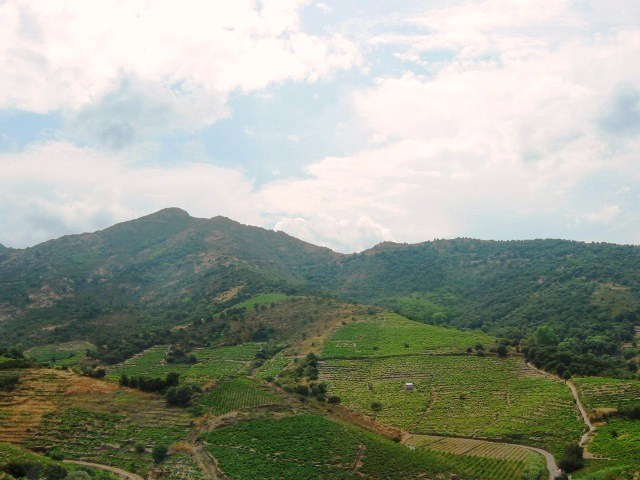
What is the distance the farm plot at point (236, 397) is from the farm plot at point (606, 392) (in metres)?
44.7

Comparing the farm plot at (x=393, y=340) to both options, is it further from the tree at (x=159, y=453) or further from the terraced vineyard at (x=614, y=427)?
the tree at (x=159, y=453)

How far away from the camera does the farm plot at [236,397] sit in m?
62.3

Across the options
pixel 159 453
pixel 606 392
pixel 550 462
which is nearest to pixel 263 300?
pixel 606 392

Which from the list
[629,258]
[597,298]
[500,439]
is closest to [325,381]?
[500,439]

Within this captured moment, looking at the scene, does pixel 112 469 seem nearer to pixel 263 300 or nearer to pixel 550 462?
pixel 550 462

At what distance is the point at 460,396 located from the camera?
7844 cm

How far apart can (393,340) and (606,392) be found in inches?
1808

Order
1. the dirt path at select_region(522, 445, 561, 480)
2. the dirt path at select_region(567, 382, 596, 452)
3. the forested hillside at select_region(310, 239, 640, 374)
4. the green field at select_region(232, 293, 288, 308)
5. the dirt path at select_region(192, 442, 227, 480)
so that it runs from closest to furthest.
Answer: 1. the dirt path at select_region(192, 442, 227, 480)
2. the dirt path at select_region(522, 445, 561, 480)
3. the dirt path at select_region(567, 382, 596, 452)
4. the forested hillside at select_region(310, 239, 640, 374)
5. the green field at select_region(232, 293, 288, 308)

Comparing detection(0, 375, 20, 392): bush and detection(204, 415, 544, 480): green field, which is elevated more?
detection(0, 375, 20, 392): bush

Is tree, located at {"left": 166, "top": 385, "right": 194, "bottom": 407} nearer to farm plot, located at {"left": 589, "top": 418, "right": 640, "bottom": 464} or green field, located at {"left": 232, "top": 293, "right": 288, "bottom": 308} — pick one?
farm plot, located at {"left": 589, "top": 418, "right": 640, "bottom": 464}

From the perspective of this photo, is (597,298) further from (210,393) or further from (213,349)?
(210,393)

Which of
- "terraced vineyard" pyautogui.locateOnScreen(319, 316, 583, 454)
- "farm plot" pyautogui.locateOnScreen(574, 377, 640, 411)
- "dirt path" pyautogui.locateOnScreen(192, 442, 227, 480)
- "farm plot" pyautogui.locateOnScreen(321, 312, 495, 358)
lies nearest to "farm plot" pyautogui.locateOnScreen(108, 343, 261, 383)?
"farm plot" pyautogui.locateOnScreen(321, 312, 495, 358)

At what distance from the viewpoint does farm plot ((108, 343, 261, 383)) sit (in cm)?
9875

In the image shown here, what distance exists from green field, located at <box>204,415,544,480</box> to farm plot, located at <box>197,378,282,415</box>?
4.50 metres
